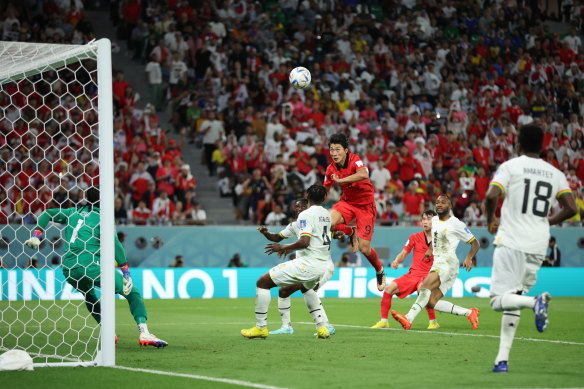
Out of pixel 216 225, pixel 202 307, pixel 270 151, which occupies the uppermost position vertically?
pixel 270 151

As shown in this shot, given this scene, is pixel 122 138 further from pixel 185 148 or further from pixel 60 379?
pixel 60 379

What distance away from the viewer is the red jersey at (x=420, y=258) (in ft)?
44.5

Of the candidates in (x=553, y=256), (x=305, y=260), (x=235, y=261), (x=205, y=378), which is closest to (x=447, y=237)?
(x=305, y=260)

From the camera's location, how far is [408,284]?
43.7 feet

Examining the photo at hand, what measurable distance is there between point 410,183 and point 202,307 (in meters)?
7.52

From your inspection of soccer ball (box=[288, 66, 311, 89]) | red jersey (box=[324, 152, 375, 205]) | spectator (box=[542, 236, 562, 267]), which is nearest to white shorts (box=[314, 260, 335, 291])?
red jersey (box=[324, 152, 375, 205])

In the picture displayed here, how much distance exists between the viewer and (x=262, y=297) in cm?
1071

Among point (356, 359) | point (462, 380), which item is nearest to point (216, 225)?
point (356, 359)

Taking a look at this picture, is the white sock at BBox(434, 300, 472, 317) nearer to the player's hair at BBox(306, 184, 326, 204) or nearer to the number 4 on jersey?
the number 4 on jersey

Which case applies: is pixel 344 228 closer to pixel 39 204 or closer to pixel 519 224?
pixel 519 224

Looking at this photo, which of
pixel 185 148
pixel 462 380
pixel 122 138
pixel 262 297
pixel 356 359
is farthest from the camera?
pixel 185 148

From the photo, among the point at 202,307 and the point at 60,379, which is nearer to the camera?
the point at 60,379

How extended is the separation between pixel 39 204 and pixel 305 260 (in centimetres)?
1022

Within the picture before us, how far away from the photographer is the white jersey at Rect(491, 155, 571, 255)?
7.59 metres
